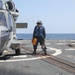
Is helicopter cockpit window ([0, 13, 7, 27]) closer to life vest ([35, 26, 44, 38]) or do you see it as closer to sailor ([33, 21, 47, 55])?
sailor ([33, 21, 47, 55])

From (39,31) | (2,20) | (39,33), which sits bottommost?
(39,33)

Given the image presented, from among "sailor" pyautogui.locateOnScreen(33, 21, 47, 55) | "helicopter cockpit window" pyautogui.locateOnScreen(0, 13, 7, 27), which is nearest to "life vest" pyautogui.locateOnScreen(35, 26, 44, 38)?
"sailor" pyautogui.locateOnScreen(33, 21, 47, 55)

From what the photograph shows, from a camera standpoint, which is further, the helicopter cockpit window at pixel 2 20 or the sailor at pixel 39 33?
the sailor at pixel 39 33

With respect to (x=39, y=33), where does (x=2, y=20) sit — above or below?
above

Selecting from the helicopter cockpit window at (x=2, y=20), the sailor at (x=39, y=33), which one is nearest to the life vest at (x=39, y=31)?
the sailor at (x=39, y=33)

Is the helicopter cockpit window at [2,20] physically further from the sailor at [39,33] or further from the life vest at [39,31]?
the life vest at [39,31]

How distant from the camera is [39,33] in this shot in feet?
63.6

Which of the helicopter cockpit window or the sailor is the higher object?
the helicopter cockpit window

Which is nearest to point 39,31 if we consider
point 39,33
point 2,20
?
point 39,33

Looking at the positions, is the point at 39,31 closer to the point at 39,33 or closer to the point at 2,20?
the point at 39,33

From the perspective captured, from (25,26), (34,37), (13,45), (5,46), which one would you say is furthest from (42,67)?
(25,26)

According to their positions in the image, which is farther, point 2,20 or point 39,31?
point 39,31

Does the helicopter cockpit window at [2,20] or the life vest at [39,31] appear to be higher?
the helicopter cockpit window at [2,20]

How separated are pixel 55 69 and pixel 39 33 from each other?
21.5 feet
